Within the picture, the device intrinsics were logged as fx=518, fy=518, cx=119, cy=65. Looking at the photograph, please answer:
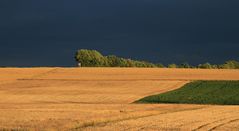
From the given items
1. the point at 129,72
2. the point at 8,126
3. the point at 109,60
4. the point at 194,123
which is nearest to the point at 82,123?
the point at 8,126

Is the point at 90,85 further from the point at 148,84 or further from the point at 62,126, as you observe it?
the point at 62,126

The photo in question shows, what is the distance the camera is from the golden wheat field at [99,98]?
2497cm

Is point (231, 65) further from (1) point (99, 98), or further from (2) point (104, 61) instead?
(1) point (99, 98)

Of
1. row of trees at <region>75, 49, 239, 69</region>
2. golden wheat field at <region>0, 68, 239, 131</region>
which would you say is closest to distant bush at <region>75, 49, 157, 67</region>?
row of trees at <region>75, 49, 239, 69</region>

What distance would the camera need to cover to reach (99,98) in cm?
5034

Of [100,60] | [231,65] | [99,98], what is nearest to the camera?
[99,98]

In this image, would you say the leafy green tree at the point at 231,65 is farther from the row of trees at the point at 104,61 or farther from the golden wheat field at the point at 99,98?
the golden wheat field at the point at 99,98

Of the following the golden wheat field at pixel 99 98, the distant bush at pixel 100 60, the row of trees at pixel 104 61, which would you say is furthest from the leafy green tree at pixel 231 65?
the golden wheat field at pixel 99 98

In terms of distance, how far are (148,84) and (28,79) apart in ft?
53.3

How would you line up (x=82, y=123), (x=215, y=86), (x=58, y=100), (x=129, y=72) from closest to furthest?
(x=82, y=123)
(x=58, y=100)
(x=215, y=86)
(x=129, y=72)

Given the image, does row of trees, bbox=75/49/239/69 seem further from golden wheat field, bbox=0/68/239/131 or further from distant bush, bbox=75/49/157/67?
golden wheat field, bbox=0/68/239/131

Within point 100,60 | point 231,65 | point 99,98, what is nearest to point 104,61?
point 100,60

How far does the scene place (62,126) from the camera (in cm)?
2312

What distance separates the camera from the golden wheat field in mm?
24969
